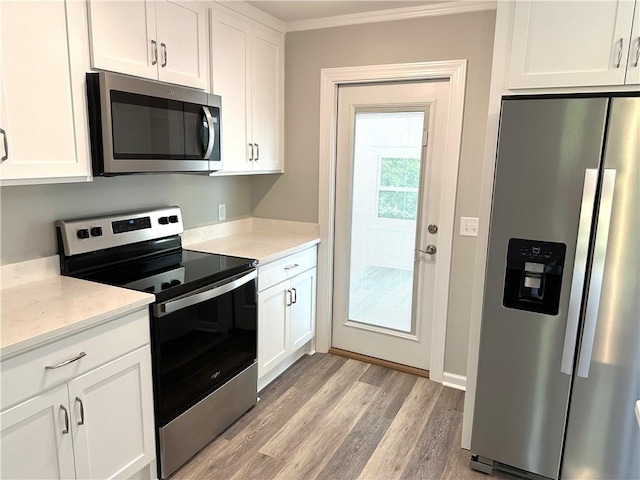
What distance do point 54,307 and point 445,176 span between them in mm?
2233

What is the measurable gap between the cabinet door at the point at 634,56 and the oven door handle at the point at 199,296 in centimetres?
198

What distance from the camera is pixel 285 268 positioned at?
288cm

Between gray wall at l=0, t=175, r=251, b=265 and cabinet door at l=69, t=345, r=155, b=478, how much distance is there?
71cm

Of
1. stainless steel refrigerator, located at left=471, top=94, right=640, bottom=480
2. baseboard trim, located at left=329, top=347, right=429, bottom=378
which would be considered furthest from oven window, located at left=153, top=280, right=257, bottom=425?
stainless steel refrigerator, located at left=471, top=94, right=640, bottom=480

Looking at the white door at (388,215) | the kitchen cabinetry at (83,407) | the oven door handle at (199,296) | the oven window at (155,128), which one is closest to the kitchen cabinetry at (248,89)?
the oven window at (155,128)

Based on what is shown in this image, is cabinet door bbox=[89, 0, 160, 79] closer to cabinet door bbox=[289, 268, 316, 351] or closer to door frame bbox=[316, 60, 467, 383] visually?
door frame bbox=[316, 60, 467, 383]

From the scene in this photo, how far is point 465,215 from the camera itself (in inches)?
111

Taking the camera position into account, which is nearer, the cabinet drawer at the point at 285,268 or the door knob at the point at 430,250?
the cabinet drawer at the point at 285,268

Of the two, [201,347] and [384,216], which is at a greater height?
[384,216]

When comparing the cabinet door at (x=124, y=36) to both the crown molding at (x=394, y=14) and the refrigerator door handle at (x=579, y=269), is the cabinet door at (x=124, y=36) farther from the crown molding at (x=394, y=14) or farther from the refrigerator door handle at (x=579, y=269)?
the refrigerator door handle at (x=579, y=269)

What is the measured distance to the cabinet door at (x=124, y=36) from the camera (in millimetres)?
1855

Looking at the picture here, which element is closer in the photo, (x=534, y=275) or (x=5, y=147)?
(x=5, y=147)

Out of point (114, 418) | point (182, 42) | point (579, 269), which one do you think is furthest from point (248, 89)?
point (579, 269)

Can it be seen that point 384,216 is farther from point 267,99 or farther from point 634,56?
point 634,56
